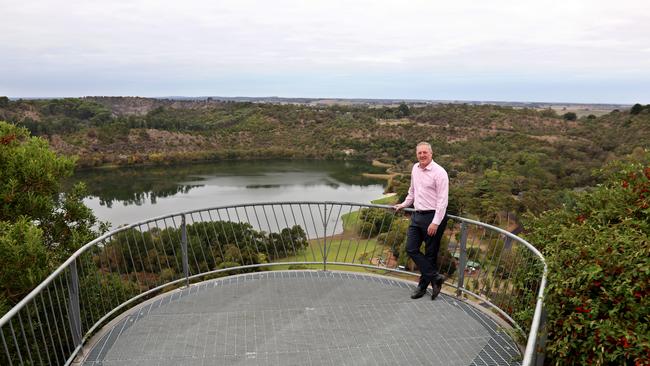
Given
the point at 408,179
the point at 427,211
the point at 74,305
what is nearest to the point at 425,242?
the point at 427,211

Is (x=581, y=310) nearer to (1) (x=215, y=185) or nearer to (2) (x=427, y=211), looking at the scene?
(2) (x=427, y=211)

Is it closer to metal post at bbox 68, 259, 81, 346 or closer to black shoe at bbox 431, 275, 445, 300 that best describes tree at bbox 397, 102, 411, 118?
black shoe at bbox 431, 275, 445, 300

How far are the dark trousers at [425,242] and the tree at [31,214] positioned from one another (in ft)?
13.6

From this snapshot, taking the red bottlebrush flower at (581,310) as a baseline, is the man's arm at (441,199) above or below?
above

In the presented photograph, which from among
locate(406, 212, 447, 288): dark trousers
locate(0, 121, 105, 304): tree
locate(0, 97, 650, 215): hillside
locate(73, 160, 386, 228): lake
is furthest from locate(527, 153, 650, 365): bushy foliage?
locate(73, 160, 386, 228): lake

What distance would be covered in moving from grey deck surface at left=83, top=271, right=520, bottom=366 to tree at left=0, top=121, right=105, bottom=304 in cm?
197

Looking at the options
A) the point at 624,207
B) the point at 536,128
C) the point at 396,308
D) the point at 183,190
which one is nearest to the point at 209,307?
the point at 396,308

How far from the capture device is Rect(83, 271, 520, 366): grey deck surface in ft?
10.9

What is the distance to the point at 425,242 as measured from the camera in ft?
13.5

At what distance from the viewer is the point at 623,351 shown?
84.0 inches

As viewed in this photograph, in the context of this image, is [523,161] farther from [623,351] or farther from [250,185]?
[623,351]

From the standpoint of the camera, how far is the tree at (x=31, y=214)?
200 inches

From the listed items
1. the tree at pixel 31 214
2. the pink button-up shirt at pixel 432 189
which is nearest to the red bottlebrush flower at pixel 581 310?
the pink button-up shirt at pixel 432 189

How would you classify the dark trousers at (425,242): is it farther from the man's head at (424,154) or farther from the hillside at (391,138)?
the hillside at (391,138)
